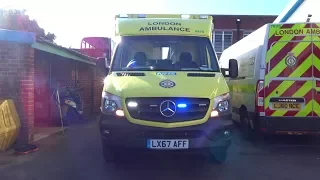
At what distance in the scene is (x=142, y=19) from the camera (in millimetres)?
7430

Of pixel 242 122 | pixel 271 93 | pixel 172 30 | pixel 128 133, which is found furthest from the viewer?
pixel 242 122

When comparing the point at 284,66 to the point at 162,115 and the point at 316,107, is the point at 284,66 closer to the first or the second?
the point at 316,107

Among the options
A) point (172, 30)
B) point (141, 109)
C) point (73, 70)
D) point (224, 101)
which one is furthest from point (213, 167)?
point (73, 70)

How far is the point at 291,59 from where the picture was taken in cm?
833

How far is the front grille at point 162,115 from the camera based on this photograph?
5.79m

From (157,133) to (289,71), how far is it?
400cm

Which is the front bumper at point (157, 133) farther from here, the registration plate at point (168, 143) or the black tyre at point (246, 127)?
the black tyre at point (246, 127)

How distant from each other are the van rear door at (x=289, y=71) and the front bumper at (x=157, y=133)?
9.67 ft

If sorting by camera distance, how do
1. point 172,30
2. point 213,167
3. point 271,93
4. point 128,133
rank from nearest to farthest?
1. point 128,133
2. point 213,167
3. point 172,30
4. point 271,93

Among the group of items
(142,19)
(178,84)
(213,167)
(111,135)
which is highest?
(142,19)

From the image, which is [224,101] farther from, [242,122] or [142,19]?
[242,122]

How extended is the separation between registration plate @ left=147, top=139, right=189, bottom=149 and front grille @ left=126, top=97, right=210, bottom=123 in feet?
0.98

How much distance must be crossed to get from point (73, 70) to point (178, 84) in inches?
373

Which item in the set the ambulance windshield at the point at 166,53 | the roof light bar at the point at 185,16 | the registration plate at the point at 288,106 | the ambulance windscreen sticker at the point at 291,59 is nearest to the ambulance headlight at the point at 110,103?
the ambulance windshield at the point at 166,53
